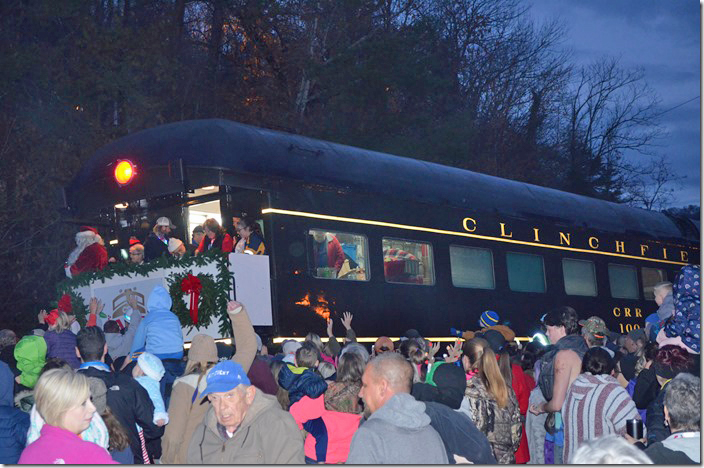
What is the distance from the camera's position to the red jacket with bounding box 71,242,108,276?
10.2 metres

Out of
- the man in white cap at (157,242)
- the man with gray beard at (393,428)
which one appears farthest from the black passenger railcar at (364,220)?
the man with gray beard at (393,428)

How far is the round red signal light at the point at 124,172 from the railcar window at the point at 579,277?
685cm

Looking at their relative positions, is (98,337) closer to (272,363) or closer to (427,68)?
(272,363)

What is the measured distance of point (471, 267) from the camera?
12352 mm

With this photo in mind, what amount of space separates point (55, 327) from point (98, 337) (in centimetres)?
251

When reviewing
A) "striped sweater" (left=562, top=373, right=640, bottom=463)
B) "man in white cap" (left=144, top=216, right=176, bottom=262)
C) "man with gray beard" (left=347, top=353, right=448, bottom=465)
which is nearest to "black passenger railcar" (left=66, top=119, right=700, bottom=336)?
"man in white cap" (left=144, top=216, right=176, bottom=262)

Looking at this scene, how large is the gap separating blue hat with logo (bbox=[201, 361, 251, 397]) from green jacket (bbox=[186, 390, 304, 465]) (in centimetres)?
14

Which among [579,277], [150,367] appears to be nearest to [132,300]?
[150,367]

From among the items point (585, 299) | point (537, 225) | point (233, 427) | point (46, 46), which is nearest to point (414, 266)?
point (537, 225)

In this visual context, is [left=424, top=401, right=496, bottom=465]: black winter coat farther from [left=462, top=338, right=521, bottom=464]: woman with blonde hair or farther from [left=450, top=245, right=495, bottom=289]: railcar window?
[left=450, top=245, right=495, bottom=289]: railcar window

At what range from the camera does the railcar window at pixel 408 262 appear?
11117 mm

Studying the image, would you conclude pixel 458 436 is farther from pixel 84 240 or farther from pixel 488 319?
pixel 488 319

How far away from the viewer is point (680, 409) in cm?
432

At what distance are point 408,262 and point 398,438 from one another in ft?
24.3
